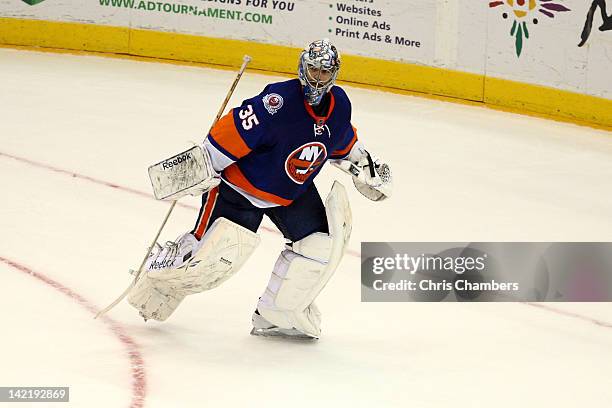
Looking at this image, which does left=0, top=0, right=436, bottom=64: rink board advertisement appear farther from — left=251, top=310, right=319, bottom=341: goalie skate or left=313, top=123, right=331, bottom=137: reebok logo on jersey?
left=313, top=123, right=331, bottom=137: reebok logo on jersey

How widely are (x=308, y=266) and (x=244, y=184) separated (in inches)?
16.5

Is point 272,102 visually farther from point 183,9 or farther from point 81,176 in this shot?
point 183,9

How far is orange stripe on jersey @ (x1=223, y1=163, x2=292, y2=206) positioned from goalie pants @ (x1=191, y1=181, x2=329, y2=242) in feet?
0.20

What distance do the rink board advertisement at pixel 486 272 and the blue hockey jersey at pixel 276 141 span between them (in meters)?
1.21

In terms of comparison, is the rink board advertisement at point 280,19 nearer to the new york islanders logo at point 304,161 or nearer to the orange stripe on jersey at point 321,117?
the orange stripe on jersey at point 321,117

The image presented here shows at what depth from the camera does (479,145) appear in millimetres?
8961

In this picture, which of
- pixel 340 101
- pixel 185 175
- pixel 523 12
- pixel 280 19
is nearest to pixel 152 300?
pixel 185 175

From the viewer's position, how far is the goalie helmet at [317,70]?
4.56 m

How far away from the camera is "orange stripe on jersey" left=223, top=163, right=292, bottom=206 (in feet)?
15.5

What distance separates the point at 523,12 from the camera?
956 cm

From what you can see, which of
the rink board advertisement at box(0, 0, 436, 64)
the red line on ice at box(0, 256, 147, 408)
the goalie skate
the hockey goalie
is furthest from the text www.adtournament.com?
the goalie skate

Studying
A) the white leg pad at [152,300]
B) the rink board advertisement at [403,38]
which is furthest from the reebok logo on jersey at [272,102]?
the rink board advertisement at [403,38]

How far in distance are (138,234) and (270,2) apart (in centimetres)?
438

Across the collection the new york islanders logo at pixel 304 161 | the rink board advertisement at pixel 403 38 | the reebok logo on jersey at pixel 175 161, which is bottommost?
the reebok logo on jersey at pixel 175 161
